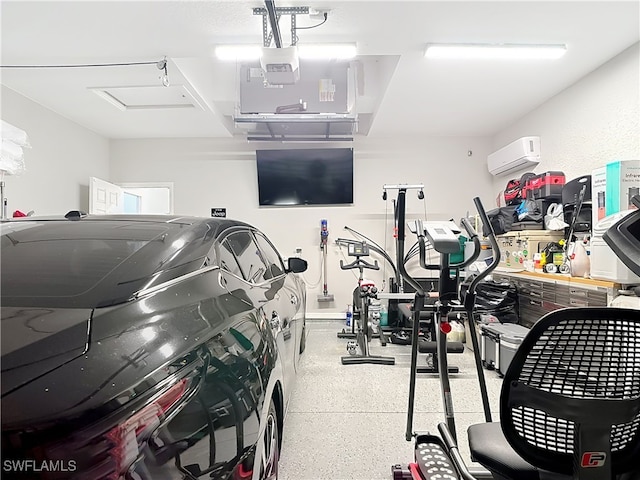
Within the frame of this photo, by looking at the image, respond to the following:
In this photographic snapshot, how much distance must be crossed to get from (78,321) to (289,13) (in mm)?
2570

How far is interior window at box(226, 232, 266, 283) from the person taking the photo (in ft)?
5.36

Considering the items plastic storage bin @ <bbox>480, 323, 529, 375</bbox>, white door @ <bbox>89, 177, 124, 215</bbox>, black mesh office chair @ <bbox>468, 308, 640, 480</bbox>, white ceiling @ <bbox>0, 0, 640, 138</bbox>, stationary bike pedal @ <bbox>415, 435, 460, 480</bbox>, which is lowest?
plastic storage bin @ <bbox>480, 323, 529, 375</bbox>

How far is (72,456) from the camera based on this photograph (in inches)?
25.9

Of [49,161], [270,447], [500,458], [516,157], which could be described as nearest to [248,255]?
[270,447]

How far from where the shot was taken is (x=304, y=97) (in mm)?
4395

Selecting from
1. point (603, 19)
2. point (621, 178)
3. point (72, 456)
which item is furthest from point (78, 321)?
point (603, 19)

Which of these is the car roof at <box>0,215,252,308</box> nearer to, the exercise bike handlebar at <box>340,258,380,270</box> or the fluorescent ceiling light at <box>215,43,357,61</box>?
the fluorescent ceiling light at <box>215,43,357,61</box>

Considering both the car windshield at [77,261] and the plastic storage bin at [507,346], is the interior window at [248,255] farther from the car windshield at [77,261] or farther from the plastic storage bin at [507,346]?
the plastic storage bin at [507,346]

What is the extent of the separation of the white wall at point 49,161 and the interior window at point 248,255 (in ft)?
11.6

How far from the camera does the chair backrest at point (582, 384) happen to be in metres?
0.81

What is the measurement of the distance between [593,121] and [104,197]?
634 cm

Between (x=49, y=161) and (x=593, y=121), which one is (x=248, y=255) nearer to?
(x=593, y=121)

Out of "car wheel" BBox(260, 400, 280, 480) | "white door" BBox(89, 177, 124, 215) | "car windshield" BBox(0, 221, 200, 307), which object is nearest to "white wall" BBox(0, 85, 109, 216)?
"white door" BBox(89, 177, 124, 215)

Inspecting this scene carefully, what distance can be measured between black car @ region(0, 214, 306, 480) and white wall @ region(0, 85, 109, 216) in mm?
3299
